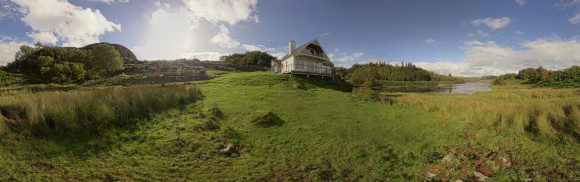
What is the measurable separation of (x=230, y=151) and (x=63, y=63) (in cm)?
3969

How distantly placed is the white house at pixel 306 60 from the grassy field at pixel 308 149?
2305cm

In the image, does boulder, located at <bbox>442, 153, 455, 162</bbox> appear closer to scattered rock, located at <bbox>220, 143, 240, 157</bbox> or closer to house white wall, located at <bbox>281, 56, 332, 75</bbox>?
scattered rock, located at <bbox>220, 143, 240, 157</bbox>

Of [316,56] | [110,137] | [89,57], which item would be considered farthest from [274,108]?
[89,57]

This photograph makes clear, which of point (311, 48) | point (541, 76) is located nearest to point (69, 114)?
point (311, 48)

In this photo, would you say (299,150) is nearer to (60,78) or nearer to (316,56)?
(316,56)

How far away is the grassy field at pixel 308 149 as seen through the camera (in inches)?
282

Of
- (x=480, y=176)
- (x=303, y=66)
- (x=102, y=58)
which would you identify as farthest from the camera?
(x=102, y=58)

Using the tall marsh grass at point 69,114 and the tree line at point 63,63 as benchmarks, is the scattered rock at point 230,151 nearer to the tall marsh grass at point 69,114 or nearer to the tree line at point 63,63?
the tall marsh grass at point 69,114

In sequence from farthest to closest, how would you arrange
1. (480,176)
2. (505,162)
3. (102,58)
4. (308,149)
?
1. (102,58)
2. (308,149)
3. (505,162)
4. (480,176)

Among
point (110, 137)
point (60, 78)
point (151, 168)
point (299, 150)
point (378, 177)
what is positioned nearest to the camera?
point (151, 168)

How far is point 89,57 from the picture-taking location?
3809 cm

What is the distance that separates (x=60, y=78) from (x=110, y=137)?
34.3 m

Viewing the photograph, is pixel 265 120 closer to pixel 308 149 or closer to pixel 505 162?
pixel 308 149

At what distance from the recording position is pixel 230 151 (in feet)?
29.8
